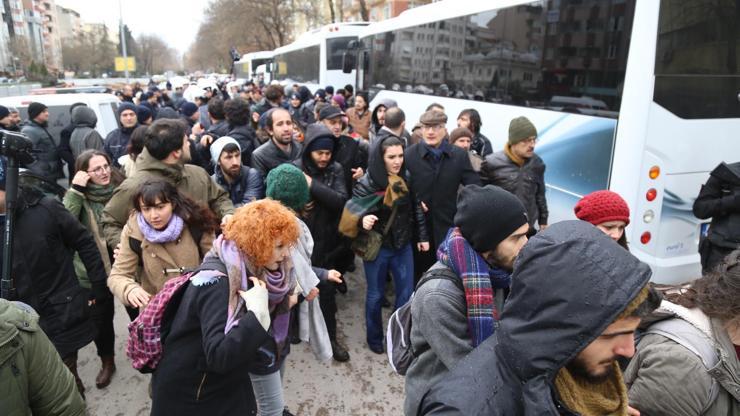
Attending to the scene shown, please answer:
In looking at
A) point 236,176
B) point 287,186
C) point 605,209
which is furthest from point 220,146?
point 605,209

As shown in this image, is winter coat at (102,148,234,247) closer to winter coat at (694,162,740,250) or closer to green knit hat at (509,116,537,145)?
green knit hat at (509,116,537,145)

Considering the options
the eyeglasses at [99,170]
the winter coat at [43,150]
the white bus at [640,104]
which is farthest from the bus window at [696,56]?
the winter coat at [43,150]

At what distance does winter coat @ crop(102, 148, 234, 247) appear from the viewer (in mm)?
3203

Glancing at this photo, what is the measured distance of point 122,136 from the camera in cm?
614

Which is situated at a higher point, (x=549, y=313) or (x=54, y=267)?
(x=549, y=313)

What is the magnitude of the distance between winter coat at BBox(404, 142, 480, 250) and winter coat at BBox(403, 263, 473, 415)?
218 cm

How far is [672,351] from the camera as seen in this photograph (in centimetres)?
175

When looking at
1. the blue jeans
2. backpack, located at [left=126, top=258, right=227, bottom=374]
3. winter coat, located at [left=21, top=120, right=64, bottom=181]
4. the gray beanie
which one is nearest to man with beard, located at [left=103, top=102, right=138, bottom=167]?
winter coat, located at [left=21, top=120, right=64, bottom=181]

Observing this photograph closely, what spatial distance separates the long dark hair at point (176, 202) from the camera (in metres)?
2.75

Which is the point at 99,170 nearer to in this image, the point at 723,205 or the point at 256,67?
the point at 723,205

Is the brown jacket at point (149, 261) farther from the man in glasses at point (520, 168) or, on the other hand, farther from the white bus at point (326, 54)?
the white bus at point (326, 54)

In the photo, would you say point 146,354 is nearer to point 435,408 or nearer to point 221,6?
point 435,408

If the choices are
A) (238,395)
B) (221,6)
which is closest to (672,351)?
(238,395)

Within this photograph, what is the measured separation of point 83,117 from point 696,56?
7.05 m
